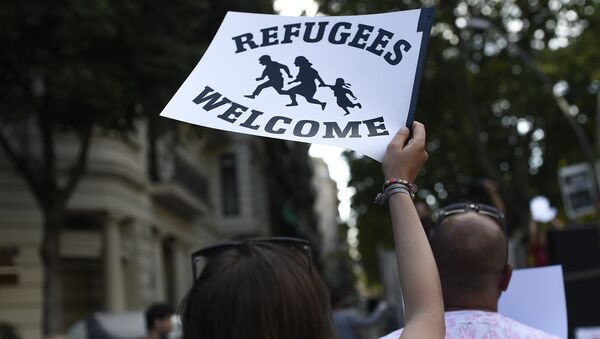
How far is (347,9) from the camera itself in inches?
584

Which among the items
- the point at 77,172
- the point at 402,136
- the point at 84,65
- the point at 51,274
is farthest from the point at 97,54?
the point at 402,136

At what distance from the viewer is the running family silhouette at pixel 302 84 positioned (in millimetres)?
2229

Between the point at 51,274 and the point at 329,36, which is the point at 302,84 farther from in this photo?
the point at 51,274

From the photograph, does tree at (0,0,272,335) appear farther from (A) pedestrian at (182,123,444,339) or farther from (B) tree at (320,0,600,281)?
(A) pedestrian at (182,123,444,339)

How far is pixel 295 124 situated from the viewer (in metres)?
2.13

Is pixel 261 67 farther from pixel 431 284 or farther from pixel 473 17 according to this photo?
pixel 473 17

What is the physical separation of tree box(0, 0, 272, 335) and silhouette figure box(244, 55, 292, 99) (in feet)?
29.2

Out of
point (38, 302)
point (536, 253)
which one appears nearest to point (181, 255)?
point (38, 302)

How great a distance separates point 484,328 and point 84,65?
32.6ft

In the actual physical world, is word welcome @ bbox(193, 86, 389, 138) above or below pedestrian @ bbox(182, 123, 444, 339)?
above

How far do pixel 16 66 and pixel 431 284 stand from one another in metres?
10.7

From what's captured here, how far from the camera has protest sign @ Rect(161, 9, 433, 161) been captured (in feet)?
7.02

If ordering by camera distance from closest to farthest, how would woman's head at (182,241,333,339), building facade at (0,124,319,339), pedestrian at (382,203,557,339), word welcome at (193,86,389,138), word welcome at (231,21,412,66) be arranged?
1. woman's head at (182,241,333,339)
2. word welcome at (193,86,389,138)
3. word welcome at (231,21,412,66)
4. pedestrian at (382,203,557,339)
5. building facade at (0,124,319,339)

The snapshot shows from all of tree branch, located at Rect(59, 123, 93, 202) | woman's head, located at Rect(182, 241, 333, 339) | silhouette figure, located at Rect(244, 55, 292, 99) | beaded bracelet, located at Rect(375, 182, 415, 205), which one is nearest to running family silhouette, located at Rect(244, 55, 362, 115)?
silhouette figure, located at Rect(244, 55, 292, 99)
